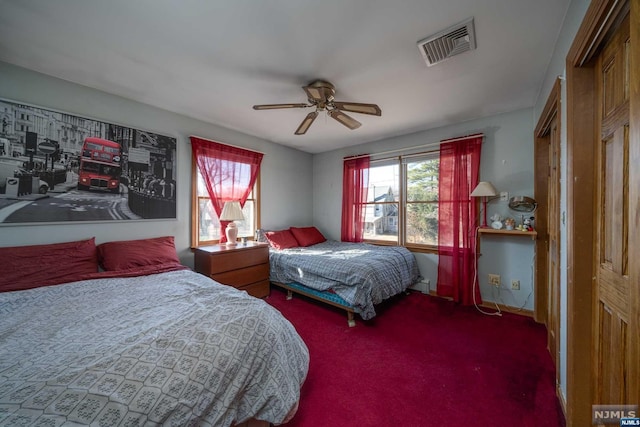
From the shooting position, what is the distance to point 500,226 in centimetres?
272

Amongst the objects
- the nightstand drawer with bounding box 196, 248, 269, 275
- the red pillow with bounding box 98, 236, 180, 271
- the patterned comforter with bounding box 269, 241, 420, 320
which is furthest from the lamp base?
the red pillow with bounding box 98, 236, 180, 271

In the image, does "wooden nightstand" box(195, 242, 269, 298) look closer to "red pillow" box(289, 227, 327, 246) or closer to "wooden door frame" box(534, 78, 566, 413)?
"red pillow" box(289, 227, 327, 246)

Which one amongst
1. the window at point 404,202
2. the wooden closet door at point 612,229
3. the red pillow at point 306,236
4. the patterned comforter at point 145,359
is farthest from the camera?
the red pillow at point 306,236

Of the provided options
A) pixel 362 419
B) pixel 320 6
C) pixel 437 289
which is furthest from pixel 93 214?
pixel 437 289

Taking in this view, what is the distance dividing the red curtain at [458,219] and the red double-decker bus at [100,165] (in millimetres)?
3859

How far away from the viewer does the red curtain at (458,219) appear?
294cm

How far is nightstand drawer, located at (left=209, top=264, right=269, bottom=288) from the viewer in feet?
8.98

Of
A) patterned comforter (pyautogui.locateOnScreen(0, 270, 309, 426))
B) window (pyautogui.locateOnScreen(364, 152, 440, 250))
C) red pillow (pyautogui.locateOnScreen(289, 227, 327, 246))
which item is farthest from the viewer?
red pillow (pyautogui.locateOnScreen(289, 227, 327, 246))

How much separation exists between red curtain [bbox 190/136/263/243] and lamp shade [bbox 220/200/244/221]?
7.9 inches

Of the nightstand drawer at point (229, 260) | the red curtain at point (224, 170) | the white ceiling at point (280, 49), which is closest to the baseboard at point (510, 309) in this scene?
the white ceiling at point (280, 49)

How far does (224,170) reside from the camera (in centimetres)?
328

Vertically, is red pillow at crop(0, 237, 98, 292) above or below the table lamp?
below

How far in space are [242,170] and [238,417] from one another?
3010mm

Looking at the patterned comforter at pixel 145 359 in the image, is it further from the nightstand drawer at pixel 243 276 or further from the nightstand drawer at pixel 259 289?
the nightstand drawer at pixel 259 289
